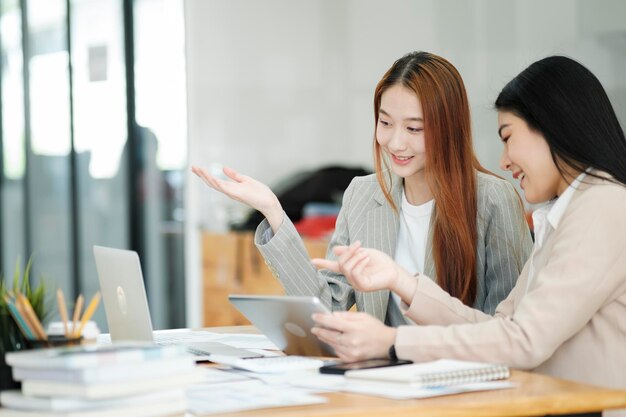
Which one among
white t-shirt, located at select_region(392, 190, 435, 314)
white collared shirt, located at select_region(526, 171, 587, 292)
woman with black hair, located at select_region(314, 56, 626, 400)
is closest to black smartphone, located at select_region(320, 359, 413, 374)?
woman with black hair, located at select_region(314, 56, 626, 400)

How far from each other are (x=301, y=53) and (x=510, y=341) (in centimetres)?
411

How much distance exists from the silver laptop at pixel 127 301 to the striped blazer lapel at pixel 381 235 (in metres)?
0.49

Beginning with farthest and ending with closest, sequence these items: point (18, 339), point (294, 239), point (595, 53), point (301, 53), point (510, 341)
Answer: point (301, 53) → point (595, 53) → point (294, 239) → point (510, 341) → point (18, 339)

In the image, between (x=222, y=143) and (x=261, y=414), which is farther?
(x=222, y=143)

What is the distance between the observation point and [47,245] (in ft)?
22.9

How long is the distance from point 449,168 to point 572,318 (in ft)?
2.51

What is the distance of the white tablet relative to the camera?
185 centimetres

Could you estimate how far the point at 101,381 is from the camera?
138 centimetres

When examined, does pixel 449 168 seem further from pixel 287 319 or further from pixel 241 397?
pixel 241 397

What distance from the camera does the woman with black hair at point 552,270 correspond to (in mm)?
1805

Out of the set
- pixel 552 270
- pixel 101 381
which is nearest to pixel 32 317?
pixel 101 381

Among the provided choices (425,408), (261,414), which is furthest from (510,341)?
(261,414)

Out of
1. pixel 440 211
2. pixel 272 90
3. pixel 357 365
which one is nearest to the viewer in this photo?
pixel 357 365

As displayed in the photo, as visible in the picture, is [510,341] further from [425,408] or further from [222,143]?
[222,143]
